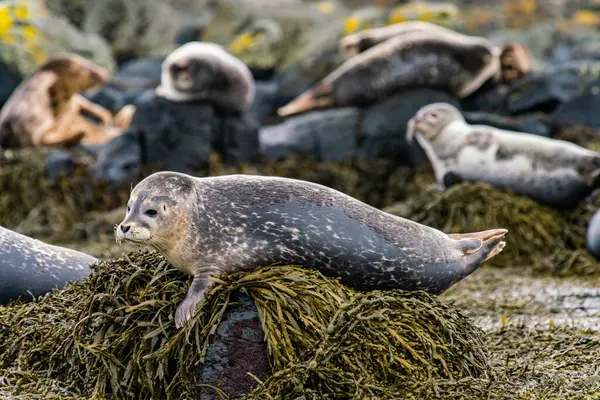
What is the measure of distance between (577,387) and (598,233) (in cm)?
351

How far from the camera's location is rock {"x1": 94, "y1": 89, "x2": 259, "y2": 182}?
9.80 metres

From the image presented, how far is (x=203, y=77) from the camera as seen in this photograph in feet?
31.6

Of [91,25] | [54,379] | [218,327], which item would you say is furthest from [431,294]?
[91,25]

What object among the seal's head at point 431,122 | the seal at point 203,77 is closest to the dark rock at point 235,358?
the seal's head at point 431,122

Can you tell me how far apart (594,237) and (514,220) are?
733mm

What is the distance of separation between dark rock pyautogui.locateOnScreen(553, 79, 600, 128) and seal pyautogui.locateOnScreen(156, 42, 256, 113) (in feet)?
12.8

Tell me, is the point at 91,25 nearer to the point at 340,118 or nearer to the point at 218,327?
the point at 340,118

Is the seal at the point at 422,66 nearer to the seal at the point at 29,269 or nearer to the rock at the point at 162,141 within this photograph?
the rock at the point at 162,141

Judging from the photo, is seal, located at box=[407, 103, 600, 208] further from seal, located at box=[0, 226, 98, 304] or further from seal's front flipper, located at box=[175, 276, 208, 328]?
seal's front flipper, located at box=[175, 276, 208, 328]

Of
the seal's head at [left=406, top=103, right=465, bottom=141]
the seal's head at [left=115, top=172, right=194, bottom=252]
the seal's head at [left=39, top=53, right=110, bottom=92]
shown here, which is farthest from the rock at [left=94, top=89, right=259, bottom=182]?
the seal's head at [left=115, top=172, right=194, bottom=252]

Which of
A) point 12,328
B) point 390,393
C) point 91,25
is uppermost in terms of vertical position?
point 390,393

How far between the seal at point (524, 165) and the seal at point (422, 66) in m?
2.10

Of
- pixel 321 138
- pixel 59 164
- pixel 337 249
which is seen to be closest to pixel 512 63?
pixel 321 138

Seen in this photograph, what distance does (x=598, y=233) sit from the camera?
714 centimetres
